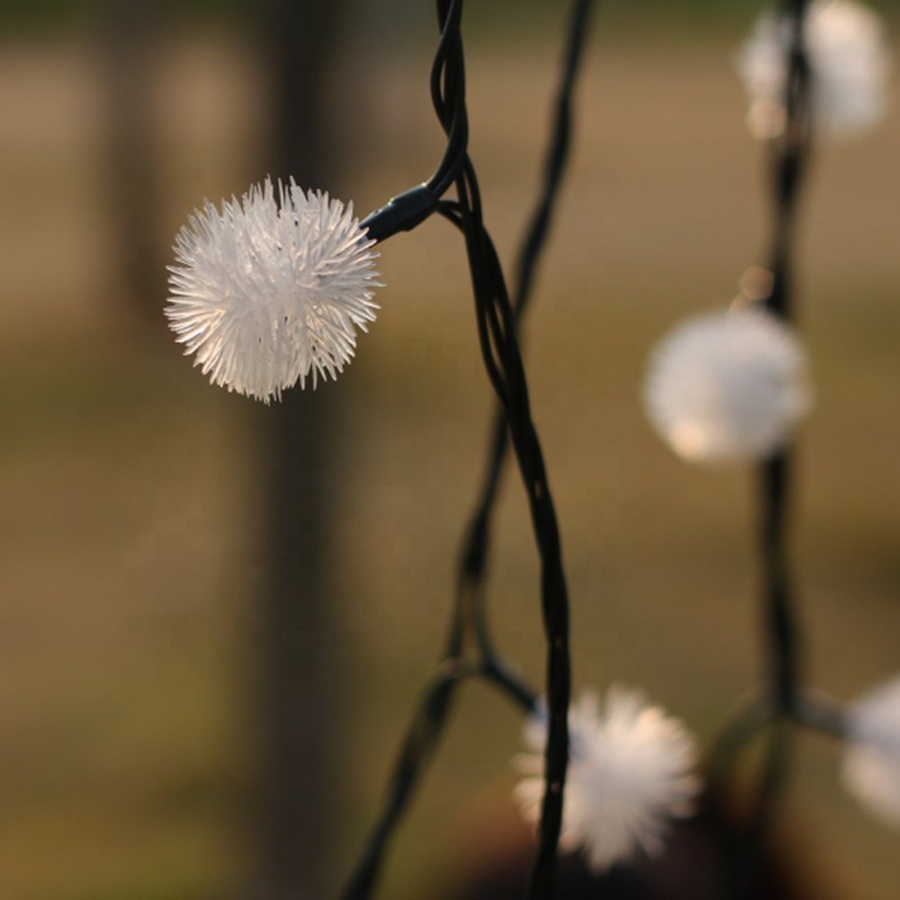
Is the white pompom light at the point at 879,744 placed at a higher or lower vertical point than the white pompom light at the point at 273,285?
lower

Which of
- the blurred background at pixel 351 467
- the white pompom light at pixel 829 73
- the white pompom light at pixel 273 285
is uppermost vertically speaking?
the white pompom light at pixel 829 73

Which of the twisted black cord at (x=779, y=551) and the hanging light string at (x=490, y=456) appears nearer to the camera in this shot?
the hanging light string at (x=490, y=456)

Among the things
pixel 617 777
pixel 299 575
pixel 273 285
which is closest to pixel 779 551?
pixel 617 777

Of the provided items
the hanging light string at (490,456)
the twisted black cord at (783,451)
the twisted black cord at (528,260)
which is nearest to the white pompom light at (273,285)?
the hanging light string at (490,456)

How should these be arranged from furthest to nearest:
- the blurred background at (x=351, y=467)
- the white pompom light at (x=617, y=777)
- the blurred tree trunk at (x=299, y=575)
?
the blurred background at (x=351, y=467), the blurred tree trunk at (x=299, y=575), the white pompom light at (x=617, y=777)

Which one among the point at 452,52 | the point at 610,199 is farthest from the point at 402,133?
the point at 452,52

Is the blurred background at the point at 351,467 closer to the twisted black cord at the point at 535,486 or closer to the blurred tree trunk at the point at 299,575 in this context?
the blurred tree trunk at the point at 299,575

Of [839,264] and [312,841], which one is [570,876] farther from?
[839,264]

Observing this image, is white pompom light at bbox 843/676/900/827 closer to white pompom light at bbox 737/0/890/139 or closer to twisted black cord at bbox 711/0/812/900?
twisted black cord at bbox 711/0/812/900
